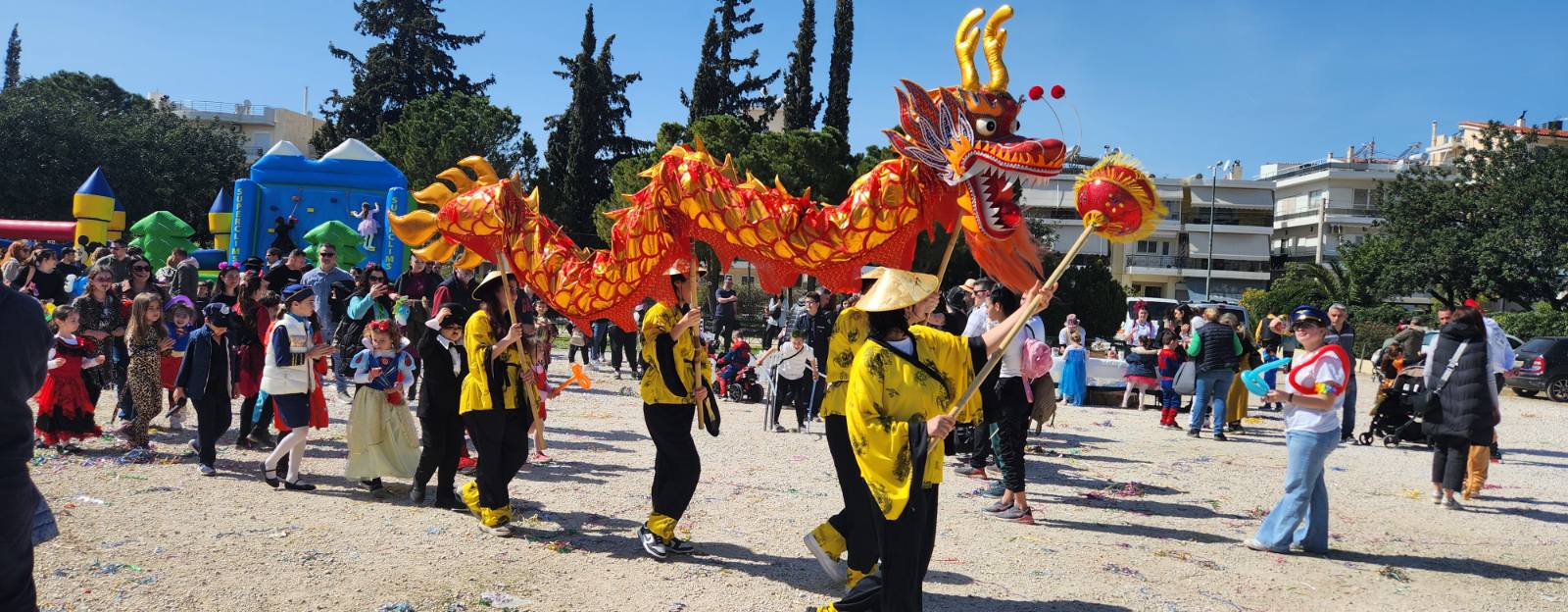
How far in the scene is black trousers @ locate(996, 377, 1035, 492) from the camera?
6.37m

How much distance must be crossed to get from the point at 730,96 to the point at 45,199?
2819cm

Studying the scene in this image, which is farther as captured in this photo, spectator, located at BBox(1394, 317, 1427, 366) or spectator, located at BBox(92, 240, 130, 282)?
spectator, located at BBox(92, 240, 130, 282)

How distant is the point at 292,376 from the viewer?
6.45m

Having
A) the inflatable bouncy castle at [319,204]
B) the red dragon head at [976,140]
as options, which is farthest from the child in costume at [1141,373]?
the inflatable bouncy castle at [319,204]

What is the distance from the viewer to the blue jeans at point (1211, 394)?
35.3 feet

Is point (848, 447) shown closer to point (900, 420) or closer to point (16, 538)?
point (900, 420)

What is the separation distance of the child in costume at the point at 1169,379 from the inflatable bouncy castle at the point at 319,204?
15662mm

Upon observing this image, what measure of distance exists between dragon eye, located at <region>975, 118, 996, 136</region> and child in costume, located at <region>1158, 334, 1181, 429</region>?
23.7 ft

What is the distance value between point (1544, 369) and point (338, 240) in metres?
23.8

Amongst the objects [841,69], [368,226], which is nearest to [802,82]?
[841,69]

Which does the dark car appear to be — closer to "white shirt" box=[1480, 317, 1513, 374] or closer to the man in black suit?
"white shirt" box=[1480, 317, 1513, 374]

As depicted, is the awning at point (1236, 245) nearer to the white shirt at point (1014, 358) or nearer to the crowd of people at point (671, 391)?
the crowd of people at point (671, 391)

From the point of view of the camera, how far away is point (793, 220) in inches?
236

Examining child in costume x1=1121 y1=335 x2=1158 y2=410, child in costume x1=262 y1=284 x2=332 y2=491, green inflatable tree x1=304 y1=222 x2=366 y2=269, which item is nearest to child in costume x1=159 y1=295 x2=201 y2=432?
child in costume x1=262 y1=284 x2=332 y2=491
